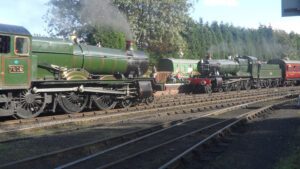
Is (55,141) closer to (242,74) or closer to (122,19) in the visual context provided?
(122,19)

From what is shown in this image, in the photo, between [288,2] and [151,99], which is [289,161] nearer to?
[288,2]

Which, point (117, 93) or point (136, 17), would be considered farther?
point (136, 17)

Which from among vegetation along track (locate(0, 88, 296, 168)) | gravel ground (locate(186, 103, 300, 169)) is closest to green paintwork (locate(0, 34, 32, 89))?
vegetation along track (locate(0, 88, 296, 168))

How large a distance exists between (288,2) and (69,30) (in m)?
27.7

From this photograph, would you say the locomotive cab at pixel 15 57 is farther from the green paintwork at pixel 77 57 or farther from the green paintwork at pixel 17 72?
the green paintwork at pixel 77 57

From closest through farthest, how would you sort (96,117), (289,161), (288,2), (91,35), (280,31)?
(288,2) < (289,161) < (96,117) < (91,35) < (280,31)

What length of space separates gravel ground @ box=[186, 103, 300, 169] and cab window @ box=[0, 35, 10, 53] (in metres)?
6.58

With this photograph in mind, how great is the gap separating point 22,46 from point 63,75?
6.18 ft

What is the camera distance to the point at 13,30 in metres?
8.84

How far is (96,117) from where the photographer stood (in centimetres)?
1011

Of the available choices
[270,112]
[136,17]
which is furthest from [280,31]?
[270,112]

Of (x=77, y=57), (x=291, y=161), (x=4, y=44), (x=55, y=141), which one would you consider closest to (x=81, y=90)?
(x=77, y=57)

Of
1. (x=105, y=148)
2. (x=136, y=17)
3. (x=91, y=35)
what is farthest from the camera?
(x=136, y=17)

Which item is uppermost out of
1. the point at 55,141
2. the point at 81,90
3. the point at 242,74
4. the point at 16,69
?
the point at 242,74
